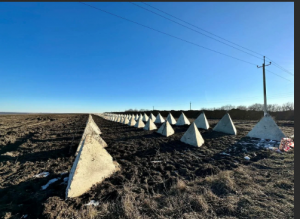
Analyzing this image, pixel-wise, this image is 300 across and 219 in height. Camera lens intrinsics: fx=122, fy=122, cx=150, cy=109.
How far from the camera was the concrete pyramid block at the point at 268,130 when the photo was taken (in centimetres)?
845

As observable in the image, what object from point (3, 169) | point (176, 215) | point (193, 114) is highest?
point (193, 114)

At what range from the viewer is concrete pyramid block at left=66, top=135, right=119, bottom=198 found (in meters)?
3.21

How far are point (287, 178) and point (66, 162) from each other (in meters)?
8.26

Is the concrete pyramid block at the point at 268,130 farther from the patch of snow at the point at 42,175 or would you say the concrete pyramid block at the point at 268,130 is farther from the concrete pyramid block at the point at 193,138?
the patch of snow at the point at 42,175

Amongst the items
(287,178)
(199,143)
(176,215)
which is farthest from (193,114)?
(176,215)

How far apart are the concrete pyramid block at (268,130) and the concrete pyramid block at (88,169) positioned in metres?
10.7

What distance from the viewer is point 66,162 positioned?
18.1 ft

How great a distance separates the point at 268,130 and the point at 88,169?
11.7 m

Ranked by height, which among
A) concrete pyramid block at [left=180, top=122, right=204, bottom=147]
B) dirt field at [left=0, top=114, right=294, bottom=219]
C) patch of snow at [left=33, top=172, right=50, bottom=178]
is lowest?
patch of snow at [left=33, top=172, right=50, bottom=178]

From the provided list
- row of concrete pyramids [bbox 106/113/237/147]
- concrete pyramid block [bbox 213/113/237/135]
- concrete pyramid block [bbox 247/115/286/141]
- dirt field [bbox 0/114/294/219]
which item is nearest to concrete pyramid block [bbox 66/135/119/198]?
dirt field [bbox 0/114/294/219]

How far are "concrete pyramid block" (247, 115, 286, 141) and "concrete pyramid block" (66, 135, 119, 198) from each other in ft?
35.1

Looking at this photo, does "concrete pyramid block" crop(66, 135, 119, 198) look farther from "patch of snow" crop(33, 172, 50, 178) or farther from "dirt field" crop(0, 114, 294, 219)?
"patch of snow" crop(33, 172, 50, 178)

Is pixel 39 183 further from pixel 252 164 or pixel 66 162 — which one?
pixel 252 164

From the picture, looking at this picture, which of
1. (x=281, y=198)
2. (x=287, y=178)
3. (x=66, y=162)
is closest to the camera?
(x=281, y=198)
